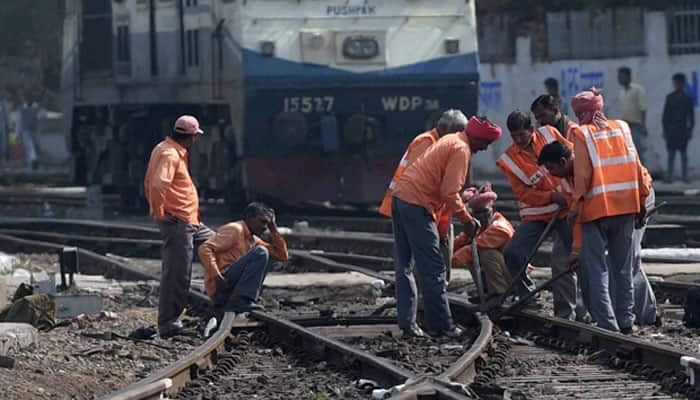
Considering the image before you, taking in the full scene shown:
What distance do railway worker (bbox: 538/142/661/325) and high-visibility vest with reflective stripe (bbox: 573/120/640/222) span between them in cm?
20

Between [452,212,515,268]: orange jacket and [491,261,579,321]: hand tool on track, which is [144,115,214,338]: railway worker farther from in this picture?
[491,261,579,321]: hand tool on track

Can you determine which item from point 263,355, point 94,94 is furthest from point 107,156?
point 263,355

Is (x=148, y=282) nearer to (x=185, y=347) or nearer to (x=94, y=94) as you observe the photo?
(x=185, y=347)

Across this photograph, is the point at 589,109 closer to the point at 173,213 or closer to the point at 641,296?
the point at 641,296

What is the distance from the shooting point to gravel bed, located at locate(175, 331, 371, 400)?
828 cm

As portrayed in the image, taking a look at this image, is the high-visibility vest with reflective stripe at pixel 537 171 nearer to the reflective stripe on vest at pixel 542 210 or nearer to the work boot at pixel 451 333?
the reflective stripe on vest at pixel 542 210

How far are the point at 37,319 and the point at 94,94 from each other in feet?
38.4

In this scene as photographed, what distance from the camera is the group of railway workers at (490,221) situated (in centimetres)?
1011

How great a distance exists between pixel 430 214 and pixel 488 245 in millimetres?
1236

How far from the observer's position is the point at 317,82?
19.3 m

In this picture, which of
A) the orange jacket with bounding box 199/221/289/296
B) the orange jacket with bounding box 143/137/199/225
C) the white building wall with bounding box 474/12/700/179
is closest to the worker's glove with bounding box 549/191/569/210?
the orange jacket with bounding box 199/221/289/296

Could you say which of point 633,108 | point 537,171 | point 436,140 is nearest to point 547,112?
point 537,171

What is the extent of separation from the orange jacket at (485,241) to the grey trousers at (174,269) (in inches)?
69.4

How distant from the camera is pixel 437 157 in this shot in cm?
1022
